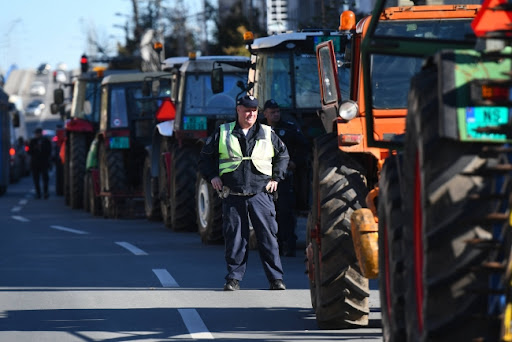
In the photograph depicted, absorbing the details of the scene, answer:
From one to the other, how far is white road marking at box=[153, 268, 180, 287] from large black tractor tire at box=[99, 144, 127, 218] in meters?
12.3

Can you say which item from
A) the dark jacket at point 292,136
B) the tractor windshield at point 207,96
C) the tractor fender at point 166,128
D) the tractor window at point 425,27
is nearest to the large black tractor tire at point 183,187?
the tractor windshield at point 207,96

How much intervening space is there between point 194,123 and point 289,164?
212 inches

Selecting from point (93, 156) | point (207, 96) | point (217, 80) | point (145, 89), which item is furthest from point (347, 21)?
point (93, 156)

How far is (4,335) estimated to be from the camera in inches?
424

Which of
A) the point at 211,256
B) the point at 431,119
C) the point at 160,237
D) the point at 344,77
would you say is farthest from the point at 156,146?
the point at 431,119

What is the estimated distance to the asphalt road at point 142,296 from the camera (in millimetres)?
10789

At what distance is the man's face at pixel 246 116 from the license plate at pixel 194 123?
8.95m

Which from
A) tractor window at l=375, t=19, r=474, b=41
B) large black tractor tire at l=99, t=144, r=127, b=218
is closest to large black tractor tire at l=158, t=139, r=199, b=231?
large black tractor tire at l=99, t=144, r=127, b=218

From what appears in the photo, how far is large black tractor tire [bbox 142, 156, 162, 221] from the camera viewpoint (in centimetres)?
2708

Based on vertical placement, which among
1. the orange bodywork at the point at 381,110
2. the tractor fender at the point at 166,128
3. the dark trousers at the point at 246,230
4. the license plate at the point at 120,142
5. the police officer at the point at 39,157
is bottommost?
the police officer at the point at 39,157

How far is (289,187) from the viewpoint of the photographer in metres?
18.3

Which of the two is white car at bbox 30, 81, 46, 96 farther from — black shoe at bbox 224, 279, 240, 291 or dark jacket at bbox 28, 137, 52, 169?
black shoe at bbox 224, 279, 240, 291

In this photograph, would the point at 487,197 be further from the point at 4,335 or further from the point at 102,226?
the point at 102,226

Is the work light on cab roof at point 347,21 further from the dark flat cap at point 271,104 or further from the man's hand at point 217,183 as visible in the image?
the dark flat cap at point 271,104
